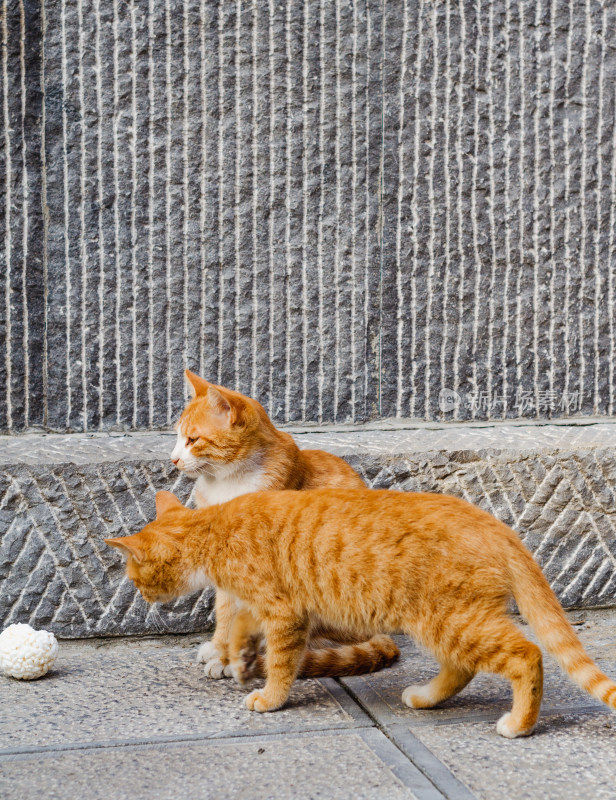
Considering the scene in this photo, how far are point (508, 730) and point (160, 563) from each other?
122 cm

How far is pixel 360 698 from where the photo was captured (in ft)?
9.65

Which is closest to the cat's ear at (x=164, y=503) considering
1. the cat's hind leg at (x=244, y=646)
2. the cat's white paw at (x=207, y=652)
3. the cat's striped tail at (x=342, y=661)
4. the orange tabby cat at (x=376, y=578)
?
the orange tabby cat at (x=376, y=578)

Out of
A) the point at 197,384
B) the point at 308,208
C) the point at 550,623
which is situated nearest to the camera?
the point at 550,623

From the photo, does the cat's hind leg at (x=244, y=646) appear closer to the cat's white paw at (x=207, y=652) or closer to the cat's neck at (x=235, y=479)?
the cat's white paw at (x=207, y=652)

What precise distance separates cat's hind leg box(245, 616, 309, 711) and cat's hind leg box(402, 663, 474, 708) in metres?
0.40

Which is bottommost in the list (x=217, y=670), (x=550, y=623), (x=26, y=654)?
(x=217, y=670)

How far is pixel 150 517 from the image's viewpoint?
11.6 ft

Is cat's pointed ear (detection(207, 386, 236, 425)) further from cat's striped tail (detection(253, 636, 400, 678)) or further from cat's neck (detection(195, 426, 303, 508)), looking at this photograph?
cat's striped tail (detection(253, 636, 400, 678))

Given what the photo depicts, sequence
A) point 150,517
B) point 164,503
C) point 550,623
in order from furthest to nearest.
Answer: point 150,517 < point 164,503 < point 550,623

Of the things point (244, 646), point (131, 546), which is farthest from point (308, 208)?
point (244, 646)

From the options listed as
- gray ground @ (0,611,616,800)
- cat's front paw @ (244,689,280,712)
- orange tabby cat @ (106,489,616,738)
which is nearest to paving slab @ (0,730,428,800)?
gray ground @ (0,611,616,800)

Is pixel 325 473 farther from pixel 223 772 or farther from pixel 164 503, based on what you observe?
pixel 223 772

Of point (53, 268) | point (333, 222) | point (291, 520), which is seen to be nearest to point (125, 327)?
point (53, 268)

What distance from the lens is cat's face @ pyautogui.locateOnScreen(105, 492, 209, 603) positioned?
115 inches
